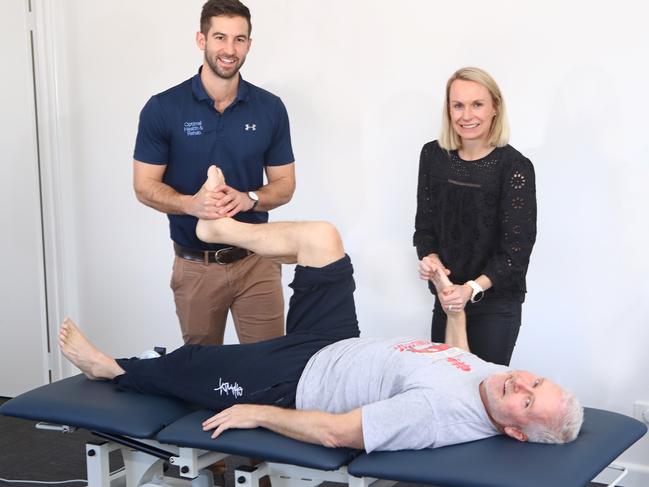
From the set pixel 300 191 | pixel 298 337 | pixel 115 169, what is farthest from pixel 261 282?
pixel 115 169

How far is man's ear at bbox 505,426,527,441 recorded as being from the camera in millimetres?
2047

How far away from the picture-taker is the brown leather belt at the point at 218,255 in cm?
280

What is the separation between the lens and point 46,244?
13.2 ft

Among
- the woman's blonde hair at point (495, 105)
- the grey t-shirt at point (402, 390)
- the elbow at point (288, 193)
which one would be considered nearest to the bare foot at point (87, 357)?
the grey t-shirt at point (402, 390)

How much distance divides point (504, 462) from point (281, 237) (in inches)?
35.8

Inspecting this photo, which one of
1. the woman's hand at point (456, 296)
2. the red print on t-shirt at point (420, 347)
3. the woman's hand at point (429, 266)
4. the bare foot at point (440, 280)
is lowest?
the red print on t-shirt at point (420, 347)

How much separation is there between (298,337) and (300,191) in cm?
121

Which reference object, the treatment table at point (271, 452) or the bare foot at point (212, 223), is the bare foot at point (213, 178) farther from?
the treatment table at point (271, 452)

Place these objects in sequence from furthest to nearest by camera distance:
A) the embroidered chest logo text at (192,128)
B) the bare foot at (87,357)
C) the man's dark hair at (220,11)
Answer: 1. the embroidered chest logo text at (192,128)
2. the man's dark hair at (220,11)
3. the bare foot at (87,357)

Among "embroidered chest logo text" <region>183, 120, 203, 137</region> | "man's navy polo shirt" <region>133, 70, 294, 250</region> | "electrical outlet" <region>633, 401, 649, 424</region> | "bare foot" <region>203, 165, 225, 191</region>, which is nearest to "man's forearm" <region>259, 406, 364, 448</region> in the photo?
"bare foot" <region>203, 165, 225, 191</region>

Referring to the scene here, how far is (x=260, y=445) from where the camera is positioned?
2076 millimetres

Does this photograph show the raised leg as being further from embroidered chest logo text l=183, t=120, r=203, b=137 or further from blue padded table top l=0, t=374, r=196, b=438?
blue padded table top l=0, t=374, r=196, b=438

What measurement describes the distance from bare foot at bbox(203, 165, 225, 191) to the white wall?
911 millimetres

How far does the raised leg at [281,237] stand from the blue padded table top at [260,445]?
52 cm
